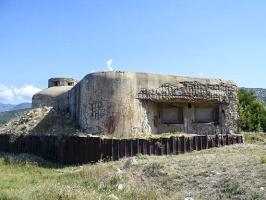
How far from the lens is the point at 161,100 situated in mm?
22906

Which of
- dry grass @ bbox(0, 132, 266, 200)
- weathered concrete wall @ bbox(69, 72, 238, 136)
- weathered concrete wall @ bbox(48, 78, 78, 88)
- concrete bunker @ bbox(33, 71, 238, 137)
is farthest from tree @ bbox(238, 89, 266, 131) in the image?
weathered concrete wall @ bbox(48, 78, 78, 88)

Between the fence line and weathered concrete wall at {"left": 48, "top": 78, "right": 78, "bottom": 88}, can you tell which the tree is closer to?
the fence line

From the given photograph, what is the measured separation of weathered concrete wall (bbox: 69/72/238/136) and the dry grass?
4.93 metres

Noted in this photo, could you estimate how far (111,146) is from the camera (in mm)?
17859

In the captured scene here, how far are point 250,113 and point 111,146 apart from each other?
15026mm

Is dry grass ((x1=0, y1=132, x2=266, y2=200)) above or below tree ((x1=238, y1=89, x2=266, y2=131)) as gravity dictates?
below

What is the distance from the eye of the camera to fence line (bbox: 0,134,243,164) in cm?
1752

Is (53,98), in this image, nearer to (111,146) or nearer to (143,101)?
(143,101)

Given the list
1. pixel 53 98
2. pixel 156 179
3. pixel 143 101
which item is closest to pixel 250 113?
pixel 143 101

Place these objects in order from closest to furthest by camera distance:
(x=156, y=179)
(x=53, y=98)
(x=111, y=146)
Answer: (x=156, y=179) < (x=111, y=146) < (x=53, y=98)

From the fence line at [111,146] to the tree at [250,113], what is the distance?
959cm

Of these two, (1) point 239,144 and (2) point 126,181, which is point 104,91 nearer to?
(1) point 239,144

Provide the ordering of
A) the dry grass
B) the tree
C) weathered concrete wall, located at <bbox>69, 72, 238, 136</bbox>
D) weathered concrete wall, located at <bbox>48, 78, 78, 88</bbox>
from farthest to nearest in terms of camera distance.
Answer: weathered concrete wall, located at <bbox>48, 78, 78, 88</bbox> < the tree < weathered concrete wall, located at <bbox>69, 72, 238, 136</bbox> < the dry grass

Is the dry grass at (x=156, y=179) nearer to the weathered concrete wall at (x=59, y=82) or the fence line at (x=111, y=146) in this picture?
the fence line at (x=111, y=146)
